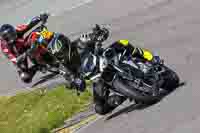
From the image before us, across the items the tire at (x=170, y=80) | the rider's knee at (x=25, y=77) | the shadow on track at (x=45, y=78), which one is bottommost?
the shadow on track at (x=45, y=78)

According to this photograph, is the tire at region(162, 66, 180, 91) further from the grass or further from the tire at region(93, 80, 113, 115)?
the grass

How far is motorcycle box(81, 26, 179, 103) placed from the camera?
1259 centimetres

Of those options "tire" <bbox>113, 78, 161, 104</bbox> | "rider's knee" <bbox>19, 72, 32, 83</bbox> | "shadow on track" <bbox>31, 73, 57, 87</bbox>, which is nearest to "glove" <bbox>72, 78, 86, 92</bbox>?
"tire" <bbox>113, 78, 161, 104</bbox>

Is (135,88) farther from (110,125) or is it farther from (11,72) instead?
(11,72)

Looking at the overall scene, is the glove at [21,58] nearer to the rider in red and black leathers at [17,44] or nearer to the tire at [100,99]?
the rider in red and black leathers at [17,44]

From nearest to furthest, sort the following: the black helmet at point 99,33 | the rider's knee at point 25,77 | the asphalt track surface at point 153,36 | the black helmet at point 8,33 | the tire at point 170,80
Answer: the asphalt track surface at point 153,36 → the black helmet at point 99,33 → the tire at point 170,80 → the rider's knee at point 25,77 → the black helmet at point 8,33

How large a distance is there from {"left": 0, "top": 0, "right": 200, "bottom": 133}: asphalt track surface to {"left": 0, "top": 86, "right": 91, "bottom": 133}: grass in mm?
Result: 1567

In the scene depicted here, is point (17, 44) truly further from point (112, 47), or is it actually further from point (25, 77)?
point (112, 47)

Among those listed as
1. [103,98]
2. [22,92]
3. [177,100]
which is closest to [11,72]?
[22,92]

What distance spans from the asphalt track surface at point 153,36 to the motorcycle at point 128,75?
28cm

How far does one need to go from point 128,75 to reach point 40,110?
3.69m

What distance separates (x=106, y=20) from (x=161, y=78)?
839 centimetres

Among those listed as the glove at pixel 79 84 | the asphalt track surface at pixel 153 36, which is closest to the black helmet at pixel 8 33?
the asphalt track surface at pixel 153 36

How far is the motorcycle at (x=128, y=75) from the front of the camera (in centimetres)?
1259
